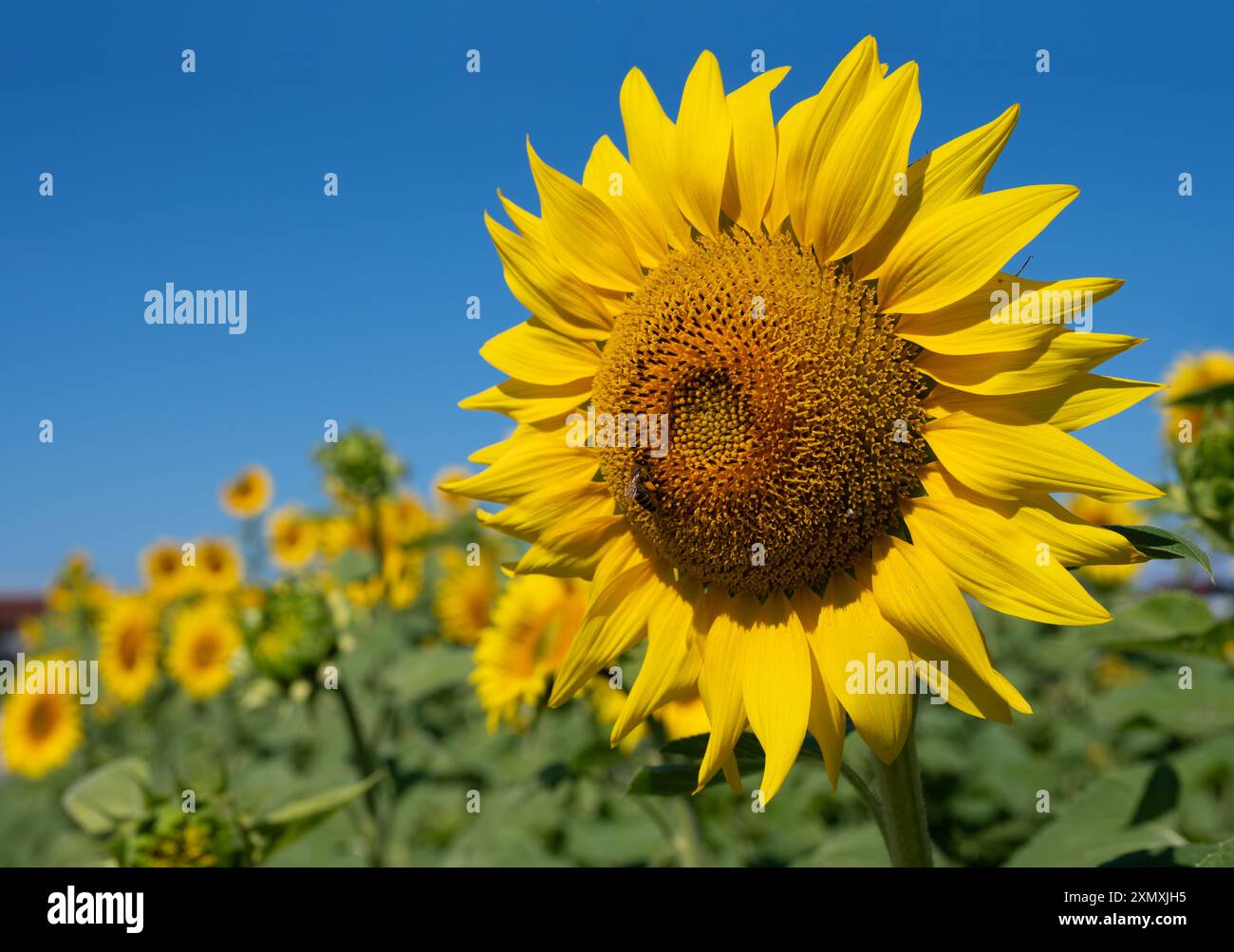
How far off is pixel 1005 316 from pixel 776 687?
0.82 metres

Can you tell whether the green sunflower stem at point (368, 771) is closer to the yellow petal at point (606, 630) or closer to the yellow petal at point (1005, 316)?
the yellow petal at point (606, 630)

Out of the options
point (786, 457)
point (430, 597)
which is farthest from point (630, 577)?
point (430, 597)

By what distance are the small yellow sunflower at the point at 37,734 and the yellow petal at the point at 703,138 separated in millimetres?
8562

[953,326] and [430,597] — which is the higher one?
[953,326]

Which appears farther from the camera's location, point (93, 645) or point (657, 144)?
point (93, 645)

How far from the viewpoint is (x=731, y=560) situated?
1911mm

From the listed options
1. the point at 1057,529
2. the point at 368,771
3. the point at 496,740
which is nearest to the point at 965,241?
the point at 1057,529

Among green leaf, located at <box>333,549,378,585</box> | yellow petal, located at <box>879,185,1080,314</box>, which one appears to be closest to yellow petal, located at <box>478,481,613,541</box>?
yellow petal, located at <box>879,185,1080,314</box>

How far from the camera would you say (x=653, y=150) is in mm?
1953

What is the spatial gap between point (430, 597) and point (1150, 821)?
556cm

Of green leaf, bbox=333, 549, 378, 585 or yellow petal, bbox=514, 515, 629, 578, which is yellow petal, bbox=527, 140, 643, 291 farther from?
green leaf, bbox=333, 549, 378, 585

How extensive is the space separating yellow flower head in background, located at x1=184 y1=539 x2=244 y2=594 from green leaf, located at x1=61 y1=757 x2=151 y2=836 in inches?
270

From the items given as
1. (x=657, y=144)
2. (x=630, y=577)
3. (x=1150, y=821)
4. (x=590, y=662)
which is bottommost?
(x=1150, y=821)
